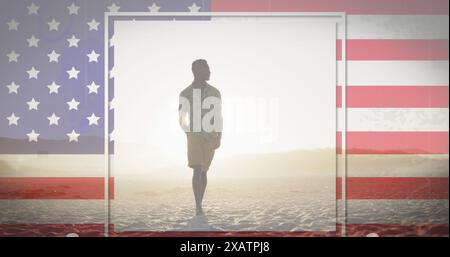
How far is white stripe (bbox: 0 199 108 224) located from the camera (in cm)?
271

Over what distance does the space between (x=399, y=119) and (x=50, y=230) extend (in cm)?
245

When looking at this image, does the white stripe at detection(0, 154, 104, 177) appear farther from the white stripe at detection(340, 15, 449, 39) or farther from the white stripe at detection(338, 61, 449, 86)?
the white stripe at detection(340, 15, 449, 39)

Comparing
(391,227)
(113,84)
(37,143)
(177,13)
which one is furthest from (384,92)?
(37,143)

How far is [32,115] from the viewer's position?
2.72 meters

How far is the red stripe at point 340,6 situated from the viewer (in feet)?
8.84

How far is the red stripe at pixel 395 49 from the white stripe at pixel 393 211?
96cm

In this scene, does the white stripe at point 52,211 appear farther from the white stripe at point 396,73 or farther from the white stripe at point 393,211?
the white stripe at point 396,73

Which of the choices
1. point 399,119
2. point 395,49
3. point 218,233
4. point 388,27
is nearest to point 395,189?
point 399,119

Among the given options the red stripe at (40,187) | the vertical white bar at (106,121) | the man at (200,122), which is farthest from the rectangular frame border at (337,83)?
the man at (200,122)

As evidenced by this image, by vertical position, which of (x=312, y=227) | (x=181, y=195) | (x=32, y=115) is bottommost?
(x=312, y=227)

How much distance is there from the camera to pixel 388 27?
8.84 ft

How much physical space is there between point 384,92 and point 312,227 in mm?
1020

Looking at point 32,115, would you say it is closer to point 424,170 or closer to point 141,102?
point 141,102
